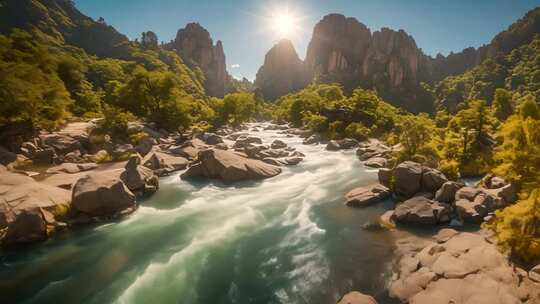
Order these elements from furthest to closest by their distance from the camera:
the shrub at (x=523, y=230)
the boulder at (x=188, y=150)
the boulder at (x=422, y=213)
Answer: the boulder at (x=188, y=150), the boulder at (x=422, y=213), the shrub at (x=523, y=230)

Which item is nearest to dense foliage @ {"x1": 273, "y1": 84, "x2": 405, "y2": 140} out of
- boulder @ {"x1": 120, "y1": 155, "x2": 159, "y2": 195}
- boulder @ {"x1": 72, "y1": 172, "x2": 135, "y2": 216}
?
boulder @ {"x1": 120, "y1": 155, "x2": 159, "y2": 195}

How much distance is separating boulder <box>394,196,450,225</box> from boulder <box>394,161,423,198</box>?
3.06 metres

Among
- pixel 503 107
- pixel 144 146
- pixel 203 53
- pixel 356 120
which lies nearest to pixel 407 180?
pixel 144 146

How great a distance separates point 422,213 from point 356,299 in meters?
10.8

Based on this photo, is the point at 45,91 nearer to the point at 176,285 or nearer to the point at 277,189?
the point at 277,189

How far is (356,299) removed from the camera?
38.5 feet

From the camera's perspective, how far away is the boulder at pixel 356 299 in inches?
458

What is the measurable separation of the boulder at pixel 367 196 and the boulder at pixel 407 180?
3.69ft

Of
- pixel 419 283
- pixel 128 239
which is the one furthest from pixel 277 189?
pixel 419 283

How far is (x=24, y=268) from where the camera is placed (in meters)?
15.1

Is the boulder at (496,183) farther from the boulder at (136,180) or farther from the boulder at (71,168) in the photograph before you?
the boulder at (71,168)

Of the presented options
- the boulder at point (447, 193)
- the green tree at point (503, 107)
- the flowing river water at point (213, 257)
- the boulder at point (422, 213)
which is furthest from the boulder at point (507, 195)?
the green tree at point (503, 107)

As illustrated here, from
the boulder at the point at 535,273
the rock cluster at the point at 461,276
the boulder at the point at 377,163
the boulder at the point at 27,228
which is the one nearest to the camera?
the rock cluster at the point at 461,276

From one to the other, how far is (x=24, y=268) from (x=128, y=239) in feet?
→ 17.2
